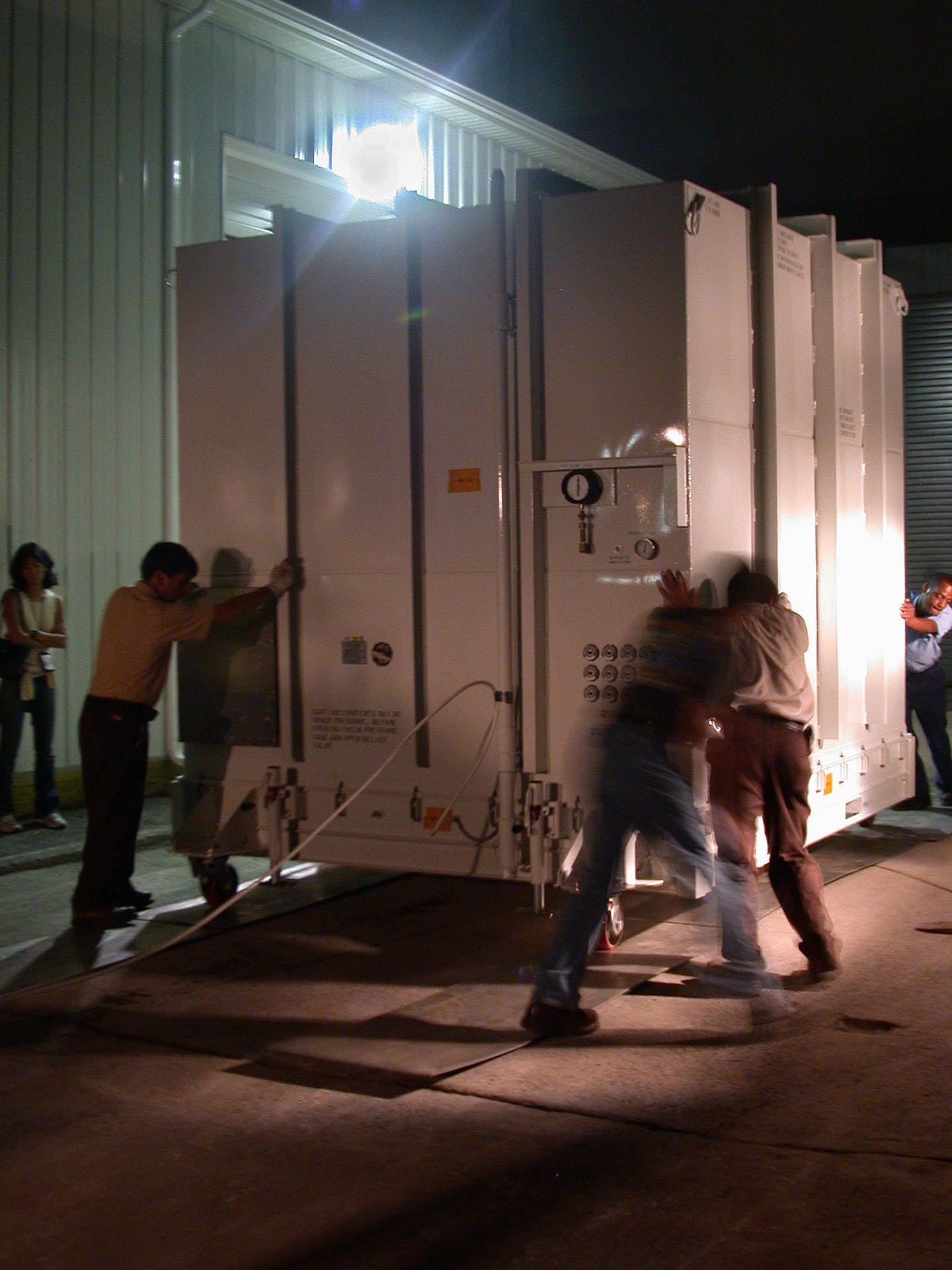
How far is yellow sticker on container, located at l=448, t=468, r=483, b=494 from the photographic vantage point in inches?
285

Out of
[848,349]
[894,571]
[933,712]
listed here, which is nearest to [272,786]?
[848,349]

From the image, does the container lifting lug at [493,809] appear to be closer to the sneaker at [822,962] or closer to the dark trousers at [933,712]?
the sneaker at [822,962]

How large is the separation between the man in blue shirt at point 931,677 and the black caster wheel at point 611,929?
4.54 meters

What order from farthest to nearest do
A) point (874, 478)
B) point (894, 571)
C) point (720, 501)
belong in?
point (894, 571) < point (874, 478) < point (720, 501)

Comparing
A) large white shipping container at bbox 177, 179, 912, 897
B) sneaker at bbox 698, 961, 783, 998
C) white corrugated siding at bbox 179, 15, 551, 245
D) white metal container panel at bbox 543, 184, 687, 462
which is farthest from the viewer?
white corrugated siding at bbox 179, 15, 551, 245

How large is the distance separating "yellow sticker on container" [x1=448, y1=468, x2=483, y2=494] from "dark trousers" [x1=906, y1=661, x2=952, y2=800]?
16.7 feet

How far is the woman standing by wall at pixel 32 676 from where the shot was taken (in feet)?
33.2

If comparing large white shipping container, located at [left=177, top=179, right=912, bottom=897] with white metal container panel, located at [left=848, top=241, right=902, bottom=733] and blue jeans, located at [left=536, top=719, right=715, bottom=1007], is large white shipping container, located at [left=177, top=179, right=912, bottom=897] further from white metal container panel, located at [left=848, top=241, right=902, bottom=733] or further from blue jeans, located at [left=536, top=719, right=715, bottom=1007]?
white metal container panel, located at [left=848, top=241, right=902, bottom=733]

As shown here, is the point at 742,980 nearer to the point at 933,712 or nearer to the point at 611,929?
the point at 611,929

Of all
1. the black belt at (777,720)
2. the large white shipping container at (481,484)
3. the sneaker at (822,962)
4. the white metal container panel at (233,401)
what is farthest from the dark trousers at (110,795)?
the sneaker at (822,962)

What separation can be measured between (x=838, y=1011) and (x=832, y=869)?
2.89 meters

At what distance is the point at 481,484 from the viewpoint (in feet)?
23.7

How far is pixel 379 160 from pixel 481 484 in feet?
26.0

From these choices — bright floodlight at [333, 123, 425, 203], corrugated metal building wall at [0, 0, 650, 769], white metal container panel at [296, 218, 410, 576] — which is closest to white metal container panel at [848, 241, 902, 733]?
white metal container panel at [296, 218, 410, 576]
